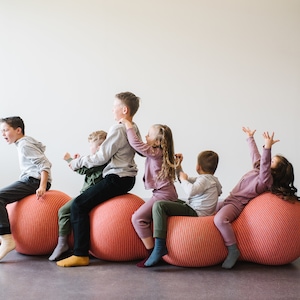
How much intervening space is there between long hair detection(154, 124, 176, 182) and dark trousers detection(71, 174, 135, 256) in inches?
11.2

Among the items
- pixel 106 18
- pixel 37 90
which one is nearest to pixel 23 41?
pixel 37 90

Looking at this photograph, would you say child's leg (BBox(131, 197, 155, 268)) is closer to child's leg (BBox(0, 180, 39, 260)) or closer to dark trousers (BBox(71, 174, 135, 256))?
dark trousers (BBox(71, 174, 135, 256))

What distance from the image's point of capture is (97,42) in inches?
235

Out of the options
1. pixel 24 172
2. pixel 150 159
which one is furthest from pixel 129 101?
pixel 24 172

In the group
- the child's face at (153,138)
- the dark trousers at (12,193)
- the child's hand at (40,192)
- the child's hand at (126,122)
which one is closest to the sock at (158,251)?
the child's face at (153,138)

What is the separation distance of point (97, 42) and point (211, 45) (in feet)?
4.86

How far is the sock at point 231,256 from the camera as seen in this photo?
3.09m

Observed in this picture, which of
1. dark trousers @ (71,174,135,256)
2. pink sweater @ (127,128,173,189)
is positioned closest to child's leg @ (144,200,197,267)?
pink sweater @ (127,128,173,189)

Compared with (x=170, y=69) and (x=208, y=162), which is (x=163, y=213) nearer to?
(x=208, y=162)

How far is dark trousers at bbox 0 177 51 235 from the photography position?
11.0 feet

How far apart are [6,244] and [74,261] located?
54 cm

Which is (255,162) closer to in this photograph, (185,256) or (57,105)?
(185,256)

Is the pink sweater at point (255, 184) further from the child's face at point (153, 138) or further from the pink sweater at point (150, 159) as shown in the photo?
the child's face at point (153, 138)

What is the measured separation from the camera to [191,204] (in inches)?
132
